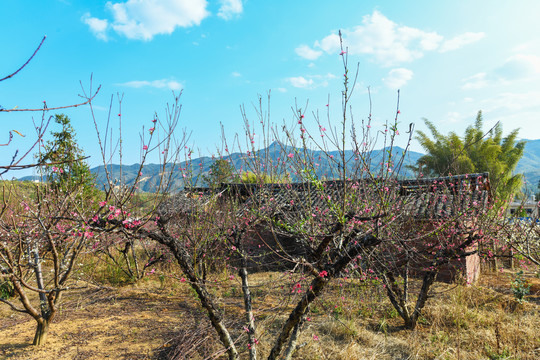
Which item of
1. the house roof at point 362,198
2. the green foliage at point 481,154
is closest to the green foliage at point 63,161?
the house roof at point 362,198

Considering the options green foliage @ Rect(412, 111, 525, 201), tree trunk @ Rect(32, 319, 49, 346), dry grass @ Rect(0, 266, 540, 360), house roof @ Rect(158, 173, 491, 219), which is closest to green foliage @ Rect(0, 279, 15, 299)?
dry grass @ Rect(0, 266, 540, 360)

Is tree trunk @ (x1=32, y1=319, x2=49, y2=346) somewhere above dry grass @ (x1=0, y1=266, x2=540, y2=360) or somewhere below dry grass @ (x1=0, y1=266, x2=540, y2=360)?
above

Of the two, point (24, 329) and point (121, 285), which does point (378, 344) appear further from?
point (121, 285)

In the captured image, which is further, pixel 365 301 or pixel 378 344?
pixel 365 301

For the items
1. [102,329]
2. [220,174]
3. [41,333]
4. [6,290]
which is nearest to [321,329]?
[220,174]

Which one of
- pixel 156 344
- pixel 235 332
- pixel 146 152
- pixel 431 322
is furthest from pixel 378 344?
pixel 146 152

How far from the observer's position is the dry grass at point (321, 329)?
465cm

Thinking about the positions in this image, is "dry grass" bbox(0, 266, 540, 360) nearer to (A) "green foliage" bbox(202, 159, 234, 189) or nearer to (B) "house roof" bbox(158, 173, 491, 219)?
(B) "house roof" bbox(158, 173, 491, 219)

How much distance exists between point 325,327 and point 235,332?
63.2 inches

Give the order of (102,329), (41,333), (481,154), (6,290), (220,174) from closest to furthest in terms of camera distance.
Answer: (41,333) < (102,329) < (220,174) < (6,290) < (481,154)

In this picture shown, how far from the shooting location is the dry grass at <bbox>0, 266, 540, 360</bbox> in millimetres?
4648

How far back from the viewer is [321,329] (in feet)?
18.2

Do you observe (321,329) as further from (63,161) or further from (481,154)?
(481,154)

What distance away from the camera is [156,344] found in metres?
5.23
